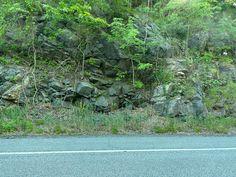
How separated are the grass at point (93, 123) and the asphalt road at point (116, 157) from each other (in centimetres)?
113

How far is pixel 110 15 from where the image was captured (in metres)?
14.1

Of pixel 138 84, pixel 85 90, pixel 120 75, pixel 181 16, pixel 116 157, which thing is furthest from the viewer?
pixel 181 16

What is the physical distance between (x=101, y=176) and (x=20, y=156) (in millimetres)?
2096

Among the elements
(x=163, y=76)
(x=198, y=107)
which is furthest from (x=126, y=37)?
(x=198, y=107)

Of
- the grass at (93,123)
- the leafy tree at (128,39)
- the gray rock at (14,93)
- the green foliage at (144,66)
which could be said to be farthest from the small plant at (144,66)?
the gray rock at (14,93)

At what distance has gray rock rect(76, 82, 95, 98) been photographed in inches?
485

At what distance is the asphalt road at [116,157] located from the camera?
18.1 ft

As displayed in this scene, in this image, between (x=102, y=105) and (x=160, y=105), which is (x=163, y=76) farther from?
(x=102, y=105)

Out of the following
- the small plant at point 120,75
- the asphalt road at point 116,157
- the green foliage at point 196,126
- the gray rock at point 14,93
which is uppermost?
the small plant at point 120,75

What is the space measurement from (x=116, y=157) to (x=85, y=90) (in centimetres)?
600

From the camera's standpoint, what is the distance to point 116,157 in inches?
261

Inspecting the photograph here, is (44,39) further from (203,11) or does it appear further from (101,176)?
(101,176)

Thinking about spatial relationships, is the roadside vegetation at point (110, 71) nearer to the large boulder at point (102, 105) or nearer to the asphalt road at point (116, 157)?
the large boulder at point (102, 105)

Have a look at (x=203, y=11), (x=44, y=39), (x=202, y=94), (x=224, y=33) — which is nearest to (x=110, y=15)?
(x=44, y=39)
